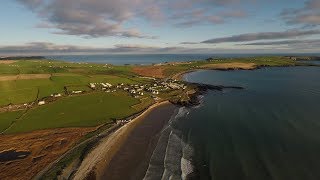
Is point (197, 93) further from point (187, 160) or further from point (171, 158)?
point (187, 160)

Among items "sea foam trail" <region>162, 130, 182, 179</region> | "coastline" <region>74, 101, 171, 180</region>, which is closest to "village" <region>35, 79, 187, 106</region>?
"coastline" <region>74, 101, 171, 180</region>

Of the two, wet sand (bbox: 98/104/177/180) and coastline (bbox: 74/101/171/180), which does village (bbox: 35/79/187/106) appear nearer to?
wet sand (bbox: 98/104/177/180)

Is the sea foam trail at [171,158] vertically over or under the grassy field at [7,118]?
under

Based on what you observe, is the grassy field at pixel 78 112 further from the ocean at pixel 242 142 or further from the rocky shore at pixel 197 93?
the ocean at pixel 242 142

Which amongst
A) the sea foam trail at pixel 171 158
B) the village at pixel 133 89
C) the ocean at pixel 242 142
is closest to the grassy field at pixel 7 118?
the village at pixel 133 89

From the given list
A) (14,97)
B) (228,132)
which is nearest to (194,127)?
(228,132)

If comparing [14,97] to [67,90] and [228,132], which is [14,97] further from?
[228,132]
